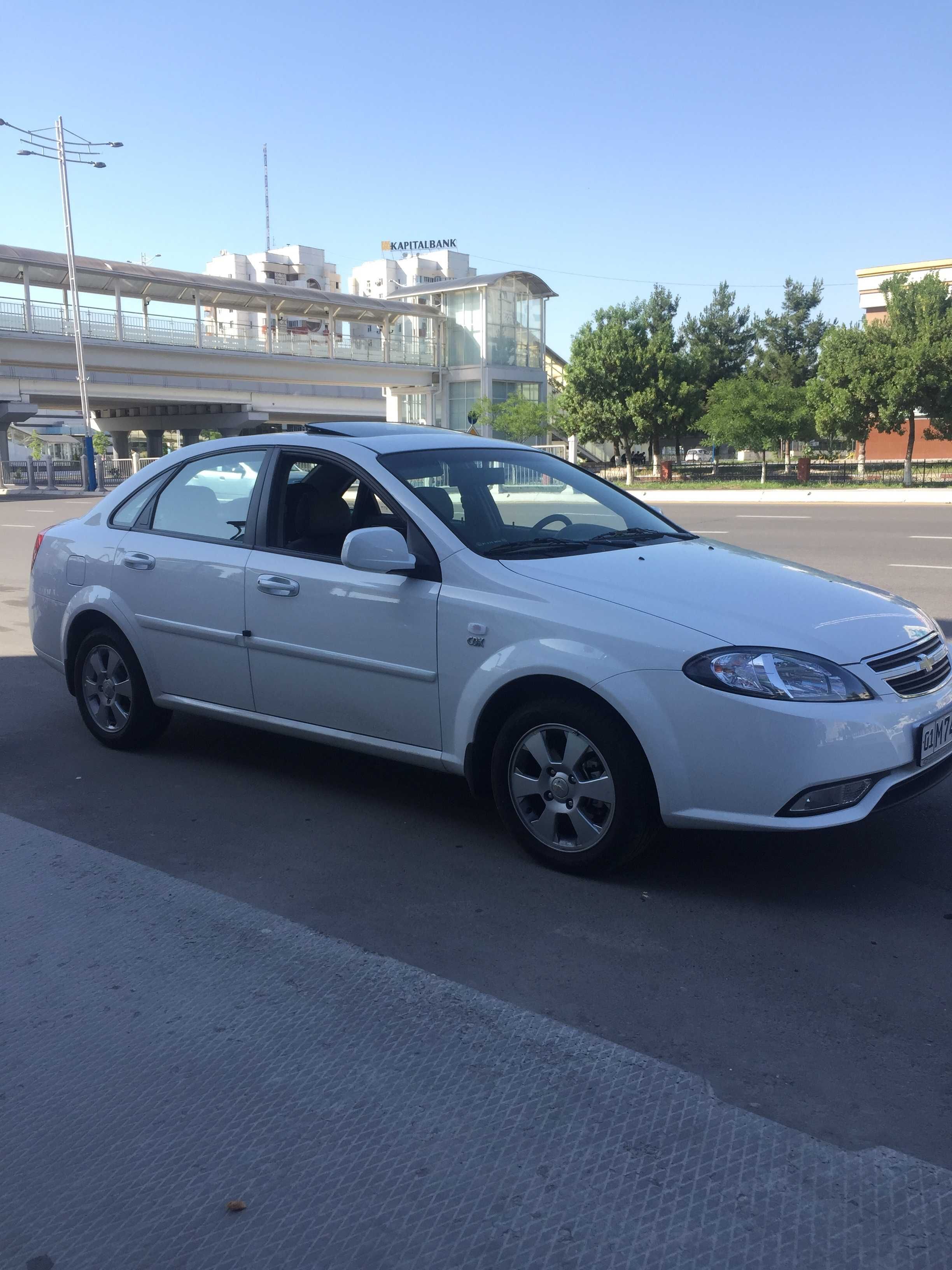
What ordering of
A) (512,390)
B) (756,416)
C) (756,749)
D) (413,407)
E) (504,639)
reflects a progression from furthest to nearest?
(413,407), (512,390), (756,416), (504,639), (756,749)

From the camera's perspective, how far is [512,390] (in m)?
65.3

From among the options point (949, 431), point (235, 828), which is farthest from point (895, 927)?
point (949, 431)

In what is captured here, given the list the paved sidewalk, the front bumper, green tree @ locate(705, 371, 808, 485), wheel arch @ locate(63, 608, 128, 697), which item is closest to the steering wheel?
the front bumper

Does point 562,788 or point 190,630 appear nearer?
point 562,788

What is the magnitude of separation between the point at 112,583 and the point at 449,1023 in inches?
130

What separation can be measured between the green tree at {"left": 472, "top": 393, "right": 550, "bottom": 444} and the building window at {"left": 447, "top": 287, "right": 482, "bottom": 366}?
189 inches

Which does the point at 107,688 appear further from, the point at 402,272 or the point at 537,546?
the point at 402,272

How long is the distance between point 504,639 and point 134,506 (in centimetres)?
252

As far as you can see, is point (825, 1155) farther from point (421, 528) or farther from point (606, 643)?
point (421, 528)

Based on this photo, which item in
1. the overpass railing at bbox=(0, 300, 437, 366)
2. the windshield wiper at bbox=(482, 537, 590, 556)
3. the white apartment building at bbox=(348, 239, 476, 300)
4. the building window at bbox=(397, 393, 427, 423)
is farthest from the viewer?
the white apartment building at bbox=(348, 239, 476, 300)

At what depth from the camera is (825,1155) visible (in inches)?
95.7

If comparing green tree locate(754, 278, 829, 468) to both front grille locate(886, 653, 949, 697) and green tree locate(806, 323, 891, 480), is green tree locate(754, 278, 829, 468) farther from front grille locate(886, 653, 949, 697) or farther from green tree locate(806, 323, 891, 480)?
front grille locate(886, 653, 949, 697)

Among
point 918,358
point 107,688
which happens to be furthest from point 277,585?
point 918,358

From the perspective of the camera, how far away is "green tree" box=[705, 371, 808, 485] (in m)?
43.2
